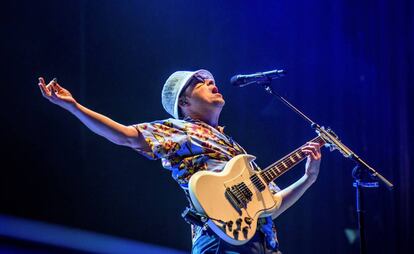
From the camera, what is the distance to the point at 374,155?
4.53 m

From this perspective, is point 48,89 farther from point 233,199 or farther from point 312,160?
point 312,160

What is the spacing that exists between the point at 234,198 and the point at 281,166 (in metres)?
0.43

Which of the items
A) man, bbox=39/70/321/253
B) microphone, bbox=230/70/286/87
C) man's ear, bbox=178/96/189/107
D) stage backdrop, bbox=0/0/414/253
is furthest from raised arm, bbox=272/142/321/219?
stage backdrop, bbox=0/0/414/253

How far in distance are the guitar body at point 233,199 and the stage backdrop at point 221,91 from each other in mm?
1708

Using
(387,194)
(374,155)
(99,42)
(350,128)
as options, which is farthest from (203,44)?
(387,194)

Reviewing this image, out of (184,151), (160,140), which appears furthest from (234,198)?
(160,140)

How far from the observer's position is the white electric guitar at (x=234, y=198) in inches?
86.0

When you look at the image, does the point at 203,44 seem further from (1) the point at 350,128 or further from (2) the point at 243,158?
(2) the point at 243,158

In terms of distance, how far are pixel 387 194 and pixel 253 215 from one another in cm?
263

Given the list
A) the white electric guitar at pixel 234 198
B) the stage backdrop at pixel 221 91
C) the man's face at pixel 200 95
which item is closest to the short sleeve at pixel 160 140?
the white electric guitar at pixel 234 198

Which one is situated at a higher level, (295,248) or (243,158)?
(243,158)

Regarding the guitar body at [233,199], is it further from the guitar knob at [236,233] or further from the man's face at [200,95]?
the man's face at [200,95]

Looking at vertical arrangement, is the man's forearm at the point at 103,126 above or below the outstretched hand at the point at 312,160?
above

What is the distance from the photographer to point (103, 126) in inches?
85.7
